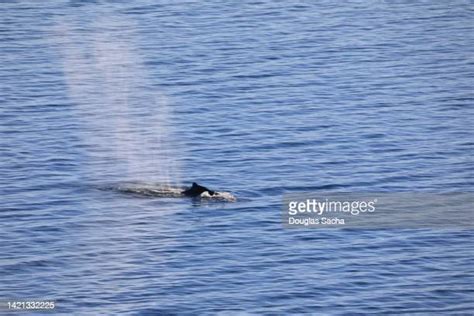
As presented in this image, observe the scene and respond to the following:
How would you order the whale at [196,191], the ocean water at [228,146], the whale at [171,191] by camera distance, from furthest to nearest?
the whale at [171,191], the whale at [196,191], the ocean water at [228,146]

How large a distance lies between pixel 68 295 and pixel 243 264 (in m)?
8.04

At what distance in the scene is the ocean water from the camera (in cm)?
5878

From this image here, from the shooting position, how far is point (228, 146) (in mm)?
78562

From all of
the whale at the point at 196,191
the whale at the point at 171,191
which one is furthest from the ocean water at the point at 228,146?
the whale at the point at 196,191

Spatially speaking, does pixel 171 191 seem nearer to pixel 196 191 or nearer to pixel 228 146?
pixel 196 191

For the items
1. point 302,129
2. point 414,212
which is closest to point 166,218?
point 414,212

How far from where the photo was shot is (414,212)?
6775 centimetres

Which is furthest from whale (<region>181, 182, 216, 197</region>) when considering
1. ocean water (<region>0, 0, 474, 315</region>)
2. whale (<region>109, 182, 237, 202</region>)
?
ocean water (<region>0, 0, 474, 315</region>)

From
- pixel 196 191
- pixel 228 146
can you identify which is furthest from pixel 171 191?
pixel 228 146

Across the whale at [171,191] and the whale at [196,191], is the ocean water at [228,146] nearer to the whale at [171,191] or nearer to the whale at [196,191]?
the whale at [171,191]

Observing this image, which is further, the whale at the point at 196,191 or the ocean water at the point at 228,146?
the whale at the point at 196,191

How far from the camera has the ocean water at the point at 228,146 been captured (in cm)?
5878

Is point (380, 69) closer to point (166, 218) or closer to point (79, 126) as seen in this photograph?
point (79, 126)

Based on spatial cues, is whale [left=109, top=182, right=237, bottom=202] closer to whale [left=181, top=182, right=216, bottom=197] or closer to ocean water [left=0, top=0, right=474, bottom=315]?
whale [left=181, top=182, right=216, bottom=197]
